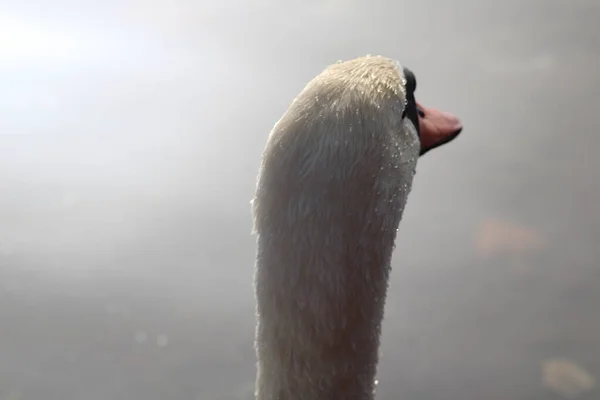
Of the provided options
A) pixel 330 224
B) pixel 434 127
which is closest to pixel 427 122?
pixel 434 127

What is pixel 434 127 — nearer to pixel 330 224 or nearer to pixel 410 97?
pixel 410 97

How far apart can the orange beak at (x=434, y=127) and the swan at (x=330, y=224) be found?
10cm

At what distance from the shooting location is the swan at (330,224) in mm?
462

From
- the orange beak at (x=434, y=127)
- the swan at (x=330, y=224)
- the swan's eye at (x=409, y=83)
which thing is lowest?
the swan at (x=330, y=224)

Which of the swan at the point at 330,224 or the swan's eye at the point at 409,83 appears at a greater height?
the swan's eye at the point at 409,83

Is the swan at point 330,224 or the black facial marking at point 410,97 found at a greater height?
the black facial marking at point 410,97

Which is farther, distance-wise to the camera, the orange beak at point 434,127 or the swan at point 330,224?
the orange beak at point 434,127

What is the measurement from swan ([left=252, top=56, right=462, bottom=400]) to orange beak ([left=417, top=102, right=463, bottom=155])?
95mm

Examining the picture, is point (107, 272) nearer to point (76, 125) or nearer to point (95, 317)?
point (95, 317)

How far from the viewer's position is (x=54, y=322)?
46.6 inches

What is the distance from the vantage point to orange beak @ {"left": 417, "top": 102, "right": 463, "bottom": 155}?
64 centimetres

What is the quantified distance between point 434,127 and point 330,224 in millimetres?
245

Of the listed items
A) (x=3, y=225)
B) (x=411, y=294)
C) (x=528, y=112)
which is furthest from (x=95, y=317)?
(x=528, y=112)

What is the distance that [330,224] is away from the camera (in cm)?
47
